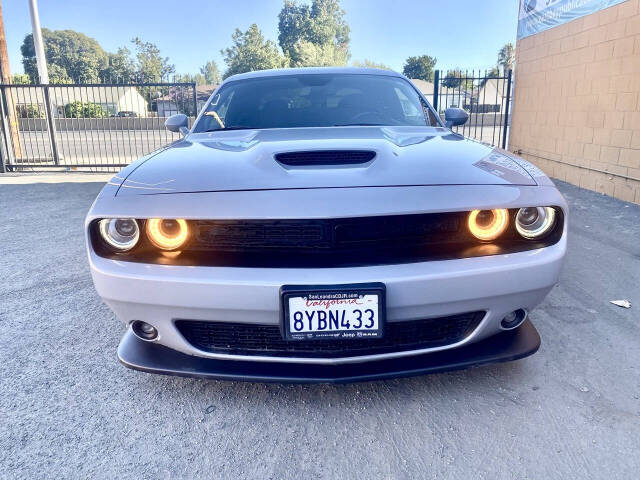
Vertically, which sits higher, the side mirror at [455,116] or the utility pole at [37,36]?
the utility pole at [37,36]

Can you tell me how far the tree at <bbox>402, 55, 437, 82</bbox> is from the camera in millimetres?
81625

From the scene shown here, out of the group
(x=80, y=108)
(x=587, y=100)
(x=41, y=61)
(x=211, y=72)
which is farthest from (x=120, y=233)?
(x=211, y=72)

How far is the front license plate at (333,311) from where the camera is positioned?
4.99 feet

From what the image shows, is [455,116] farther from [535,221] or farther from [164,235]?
[164,235]

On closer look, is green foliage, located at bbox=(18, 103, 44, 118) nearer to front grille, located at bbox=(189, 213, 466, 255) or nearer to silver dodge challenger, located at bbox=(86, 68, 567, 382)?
silver dodge challenger, located at bbox=(86, 68, 567, 382)

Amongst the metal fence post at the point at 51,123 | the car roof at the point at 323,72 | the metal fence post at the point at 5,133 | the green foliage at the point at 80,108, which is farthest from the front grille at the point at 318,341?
the green foliage at the point at 80,108

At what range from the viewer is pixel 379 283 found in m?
1.53

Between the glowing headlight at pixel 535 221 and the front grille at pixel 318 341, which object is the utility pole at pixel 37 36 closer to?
the front grille at pixel 318 341

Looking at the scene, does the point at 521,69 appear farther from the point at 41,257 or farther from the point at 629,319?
the point at 41,257

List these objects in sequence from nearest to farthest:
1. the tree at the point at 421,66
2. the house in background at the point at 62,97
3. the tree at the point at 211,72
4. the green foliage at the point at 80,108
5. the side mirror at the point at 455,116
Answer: the side mirror at the point at 455,116
the house in background at the point at 62,97
the green foliage at the point at 80,108
the tree at the point at 421,66
the tree at the point at 211,72

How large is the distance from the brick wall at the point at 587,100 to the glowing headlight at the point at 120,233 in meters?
5.87

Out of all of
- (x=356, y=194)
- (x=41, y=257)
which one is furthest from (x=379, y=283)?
(x=41, y=257)

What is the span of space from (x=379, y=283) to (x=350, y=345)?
12.4 inches

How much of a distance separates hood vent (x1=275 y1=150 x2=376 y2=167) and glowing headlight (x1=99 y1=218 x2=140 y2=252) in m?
0.61
